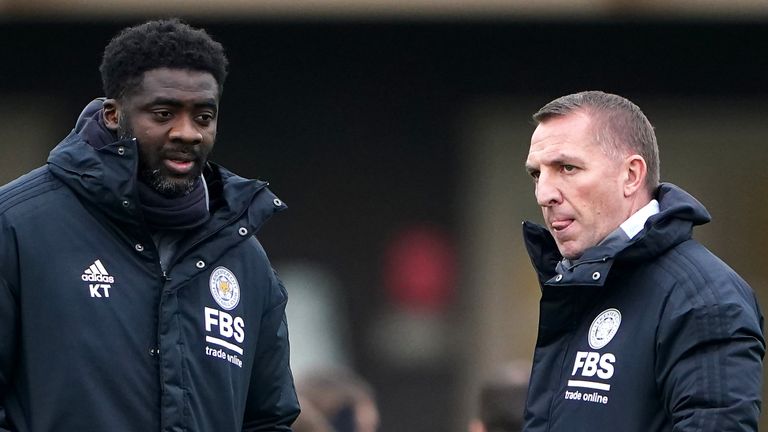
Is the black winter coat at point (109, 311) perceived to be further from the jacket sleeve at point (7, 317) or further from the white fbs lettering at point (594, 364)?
the white fbs lettering at point (594, 364)

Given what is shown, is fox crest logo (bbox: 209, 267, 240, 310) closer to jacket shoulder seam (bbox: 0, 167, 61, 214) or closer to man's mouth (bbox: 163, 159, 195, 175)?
man's mouth (bbox: 163, 159, 195, 175)

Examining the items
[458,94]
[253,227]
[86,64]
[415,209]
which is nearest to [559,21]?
[458,94]

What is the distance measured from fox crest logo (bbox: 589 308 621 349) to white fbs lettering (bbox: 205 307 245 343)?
35.9 inches

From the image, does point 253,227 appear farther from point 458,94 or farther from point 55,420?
point 458,94

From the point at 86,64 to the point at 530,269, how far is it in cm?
302

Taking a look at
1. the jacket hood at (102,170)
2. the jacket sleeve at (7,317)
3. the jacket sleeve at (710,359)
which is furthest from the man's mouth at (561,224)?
the jacket sleeve at (7,317)

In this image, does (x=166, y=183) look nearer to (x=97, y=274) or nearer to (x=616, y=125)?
(x=97, y=274)

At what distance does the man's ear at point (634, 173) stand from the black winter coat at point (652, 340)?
77 mm

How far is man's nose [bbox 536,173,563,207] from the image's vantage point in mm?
3676

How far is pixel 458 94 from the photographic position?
944 cm

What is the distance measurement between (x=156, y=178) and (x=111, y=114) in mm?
223

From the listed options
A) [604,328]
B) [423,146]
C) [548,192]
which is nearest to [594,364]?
[604,328]

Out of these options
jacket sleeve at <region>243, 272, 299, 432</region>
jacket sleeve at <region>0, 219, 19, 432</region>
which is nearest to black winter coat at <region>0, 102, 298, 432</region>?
jacket sleeve at <region>0, 219, 19, 432</region>

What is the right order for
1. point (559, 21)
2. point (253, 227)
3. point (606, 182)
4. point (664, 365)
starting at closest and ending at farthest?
1. point (664, 365)
2. point (606, 182)
3. point (253, 227)
4. point (559, 21)
